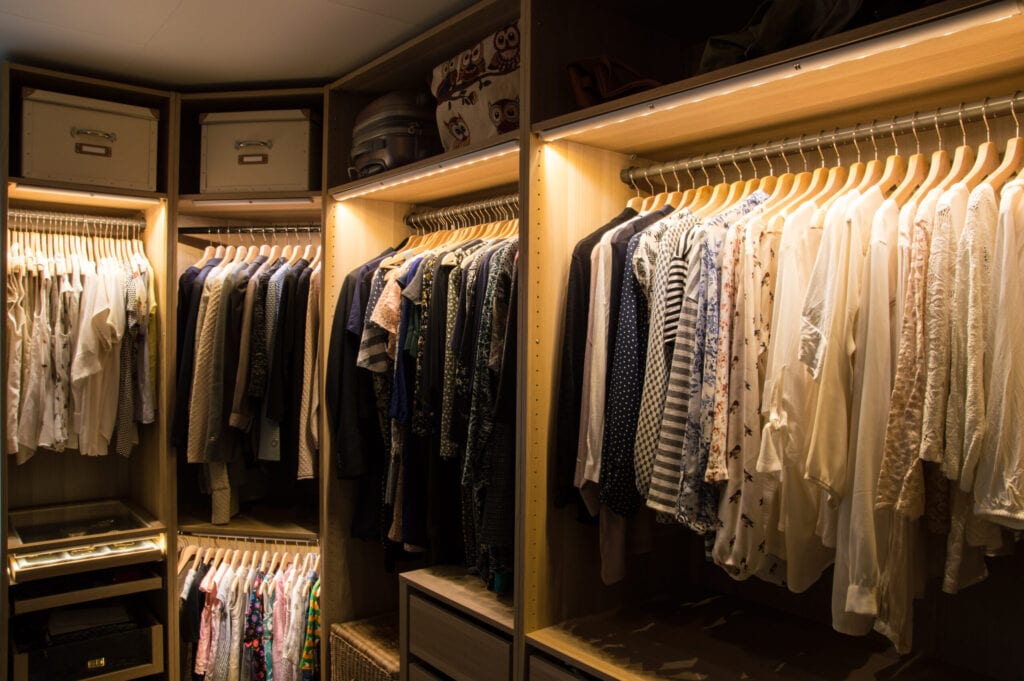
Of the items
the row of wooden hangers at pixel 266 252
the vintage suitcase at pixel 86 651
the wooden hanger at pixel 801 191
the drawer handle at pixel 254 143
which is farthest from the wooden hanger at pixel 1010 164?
the vintage suitcase at pixel 86 651

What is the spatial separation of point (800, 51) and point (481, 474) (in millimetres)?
1252

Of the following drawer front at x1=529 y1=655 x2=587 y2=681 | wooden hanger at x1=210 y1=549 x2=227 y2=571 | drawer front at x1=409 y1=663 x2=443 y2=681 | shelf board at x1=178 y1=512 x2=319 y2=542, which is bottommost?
drawer front at x1=409 y1=663 x2=443 y2=681

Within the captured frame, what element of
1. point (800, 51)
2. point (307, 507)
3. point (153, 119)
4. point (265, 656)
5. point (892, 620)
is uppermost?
point (153, 119)

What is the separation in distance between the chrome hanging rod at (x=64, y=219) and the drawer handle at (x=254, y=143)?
0.60 meters

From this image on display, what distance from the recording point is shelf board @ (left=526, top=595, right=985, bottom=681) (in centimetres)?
167

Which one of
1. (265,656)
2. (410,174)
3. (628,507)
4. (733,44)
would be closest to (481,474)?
(628,507)

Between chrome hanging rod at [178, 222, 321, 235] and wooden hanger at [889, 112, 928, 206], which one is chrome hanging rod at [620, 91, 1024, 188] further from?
chrome hanging rod at [178, 222, 321, 235]

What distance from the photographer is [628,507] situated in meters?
1.77

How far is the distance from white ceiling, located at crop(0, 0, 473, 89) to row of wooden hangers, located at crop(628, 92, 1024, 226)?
106cm

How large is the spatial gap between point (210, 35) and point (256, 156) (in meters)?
0.52

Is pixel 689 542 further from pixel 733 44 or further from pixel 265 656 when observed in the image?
pixel 265 656

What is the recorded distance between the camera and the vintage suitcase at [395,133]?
2.69m

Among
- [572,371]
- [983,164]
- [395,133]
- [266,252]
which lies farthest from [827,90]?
[266,252]

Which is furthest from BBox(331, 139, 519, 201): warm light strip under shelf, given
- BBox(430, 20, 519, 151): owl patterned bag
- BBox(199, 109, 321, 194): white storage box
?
BBox(199, 109, 321, 194): white storage box
